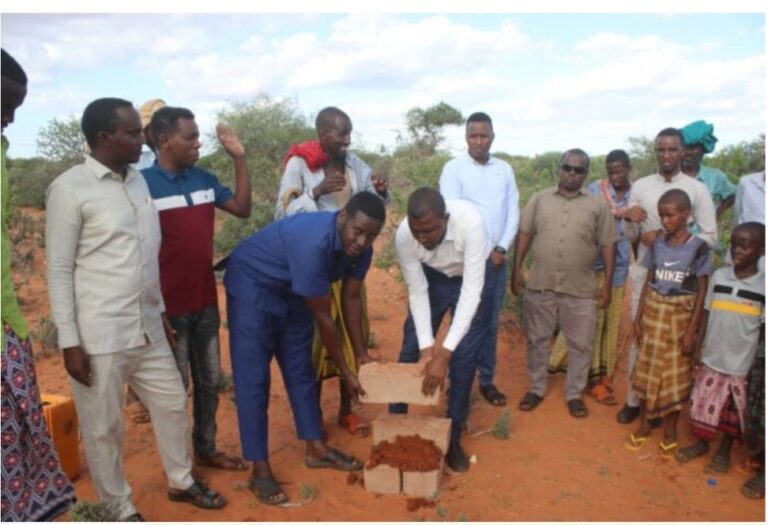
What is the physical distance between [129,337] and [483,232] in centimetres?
181

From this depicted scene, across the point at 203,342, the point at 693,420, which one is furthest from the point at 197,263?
the point at 693,420

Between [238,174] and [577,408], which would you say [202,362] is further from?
[577,408]

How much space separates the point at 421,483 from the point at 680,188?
2548 millimetres

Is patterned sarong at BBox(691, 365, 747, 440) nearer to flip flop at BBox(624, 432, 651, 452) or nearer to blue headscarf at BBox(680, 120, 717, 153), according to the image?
flip flop at BBox(624, 432, 651, 452)

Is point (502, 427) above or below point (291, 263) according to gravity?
below

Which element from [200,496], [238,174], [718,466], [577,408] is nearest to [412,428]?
[200,496]

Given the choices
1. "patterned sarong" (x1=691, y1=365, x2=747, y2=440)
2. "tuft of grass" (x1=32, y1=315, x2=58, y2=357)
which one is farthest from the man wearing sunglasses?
"tuft of grass" (x1=32, y1=315, x2=58, y2=357)

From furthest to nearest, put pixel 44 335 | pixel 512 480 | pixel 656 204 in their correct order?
1. pixel 44 335
2. pixel 656 204
3. pixel 512 480

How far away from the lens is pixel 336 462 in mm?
3998

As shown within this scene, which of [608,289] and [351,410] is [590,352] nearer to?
[608,289]

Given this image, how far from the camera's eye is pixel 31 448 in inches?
110

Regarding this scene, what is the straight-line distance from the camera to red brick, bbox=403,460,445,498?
12.0 ft

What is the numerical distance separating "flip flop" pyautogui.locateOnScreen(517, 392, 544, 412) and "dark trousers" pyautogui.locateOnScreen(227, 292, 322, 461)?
71.0 inches

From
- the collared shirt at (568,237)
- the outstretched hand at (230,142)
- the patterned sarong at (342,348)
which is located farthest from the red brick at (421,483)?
the outstretched hand at (230,142)
